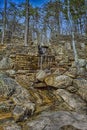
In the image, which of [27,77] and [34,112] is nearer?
[34,112]

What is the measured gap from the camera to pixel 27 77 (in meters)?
11.5

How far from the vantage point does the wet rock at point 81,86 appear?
8.70 m

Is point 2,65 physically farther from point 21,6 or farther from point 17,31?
point 17,31

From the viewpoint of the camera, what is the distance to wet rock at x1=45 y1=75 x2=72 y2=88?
9492mm

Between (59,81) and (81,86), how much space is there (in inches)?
52.1

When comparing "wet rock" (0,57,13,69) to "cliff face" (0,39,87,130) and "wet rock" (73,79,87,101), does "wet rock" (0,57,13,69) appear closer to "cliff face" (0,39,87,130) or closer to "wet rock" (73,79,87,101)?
"cliff face" (0,39,87,130)

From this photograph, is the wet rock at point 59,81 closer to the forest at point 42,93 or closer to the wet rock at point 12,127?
the forest at point 42,93

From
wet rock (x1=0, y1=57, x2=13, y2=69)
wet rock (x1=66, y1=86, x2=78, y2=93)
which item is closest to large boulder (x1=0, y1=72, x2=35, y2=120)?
wet rock (x1=66, y1=86, x2=78, y2=93)

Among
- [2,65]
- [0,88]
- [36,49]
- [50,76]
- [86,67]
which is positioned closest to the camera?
[0,88]

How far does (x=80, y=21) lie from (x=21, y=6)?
387 inches

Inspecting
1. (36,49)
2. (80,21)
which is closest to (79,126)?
(36,49)

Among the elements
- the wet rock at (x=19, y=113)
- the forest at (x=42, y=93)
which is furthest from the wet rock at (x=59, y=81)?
the wet rock at (x=19, y=113)

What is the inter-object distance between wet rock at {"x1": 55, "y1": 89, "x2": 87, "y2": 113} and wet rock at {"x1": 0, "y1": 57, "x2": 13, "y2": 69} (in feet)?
18.9

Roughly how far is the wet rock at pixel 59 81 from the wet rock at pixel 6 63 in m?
4.67
